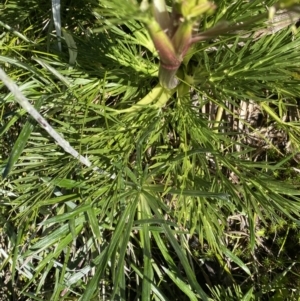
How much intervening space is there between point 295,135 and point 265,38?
28 cm

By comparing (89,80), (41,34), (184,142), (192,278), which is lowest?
(192,278)

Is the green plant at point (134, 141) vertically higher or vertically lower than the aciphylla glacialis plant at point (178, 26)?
lower

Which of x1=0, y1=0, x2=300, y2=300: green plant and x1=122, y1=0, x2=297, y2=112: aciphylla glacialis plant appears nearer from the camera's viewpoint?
x1=122, y1=0, x2=297, y2=112: aciphylla glacialis plant

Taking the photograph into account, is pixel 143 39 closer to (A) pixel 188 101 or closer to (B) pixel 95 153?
(A) pixel 188 101

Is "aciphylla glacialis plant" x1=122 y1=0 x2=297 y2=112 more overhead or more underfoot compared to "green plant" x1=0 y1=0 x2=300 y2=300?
more overhead

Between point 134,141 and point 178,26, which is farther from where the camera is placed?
point 134,141

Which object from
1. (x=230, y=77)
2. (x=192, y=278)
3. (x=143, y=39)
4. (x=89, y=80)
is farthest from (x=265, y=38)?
(x=192, y=278)

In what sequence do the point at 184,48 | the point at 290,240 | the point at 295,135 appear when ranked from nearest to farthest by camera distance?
the point at 184,48 → the point at 295,135 → the point at 290,240

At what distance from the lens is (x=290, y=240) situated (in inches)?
54.4

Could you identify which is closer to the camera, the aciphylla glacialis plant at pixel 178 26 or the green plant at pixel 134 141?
the aciphylla glacialis plant at pixel 178 26

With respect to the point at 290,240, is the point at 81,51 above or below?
above

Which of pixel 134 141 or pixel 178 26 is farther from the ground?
pixel 178 26

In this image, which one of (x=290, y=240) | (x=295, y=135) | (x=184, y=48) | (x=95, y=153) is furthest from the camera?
(x=290, y=240)

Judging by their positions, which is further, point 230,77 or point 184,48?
point 230,77
